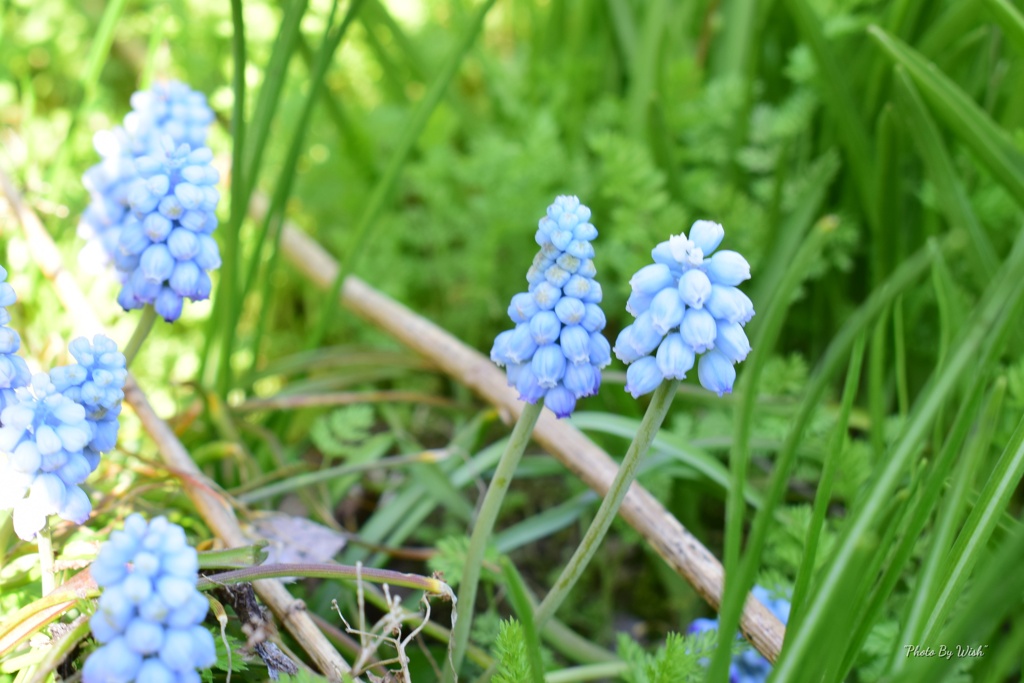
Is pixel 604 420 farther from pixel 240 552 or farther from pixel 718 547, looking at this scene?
pixel 240 552

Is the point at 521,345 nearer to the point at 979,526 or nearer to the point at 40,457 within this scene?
the point at 40,457

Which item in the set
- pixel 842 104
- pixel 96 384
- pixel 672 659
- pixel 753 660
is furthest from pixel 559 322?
pixel 842 104

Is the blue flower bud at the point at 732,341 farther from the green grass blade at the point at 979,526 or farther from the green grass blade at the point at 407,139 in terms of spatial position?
the green grass blade at the point at 407,139

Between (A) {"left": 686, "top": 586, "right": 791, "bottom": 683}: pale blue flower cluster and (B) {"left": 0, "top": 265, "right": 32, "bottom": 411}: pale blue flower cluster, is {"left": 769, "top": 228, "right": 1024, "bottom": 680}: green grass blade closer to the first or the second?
(A) {"left": 686, "top": 586, "right": 791, "bottom": 683}: pale blue flower cluster

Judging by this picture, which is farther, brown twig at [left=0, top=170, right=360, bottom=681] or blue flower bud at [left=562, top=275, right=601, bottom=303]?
brown twig at [left=0, top=170, right=360, bottom=681]

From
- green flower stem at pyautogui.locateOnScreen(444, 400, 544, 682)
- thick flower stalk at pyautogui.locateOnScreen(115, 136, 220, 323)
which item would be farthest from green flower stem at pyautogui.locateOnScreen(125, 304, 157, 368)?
green flower stem at pyautogui.locateOnScreen(444, 400, 544, 682)

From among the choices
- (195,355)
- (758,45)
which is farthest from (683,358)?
(195,355)
